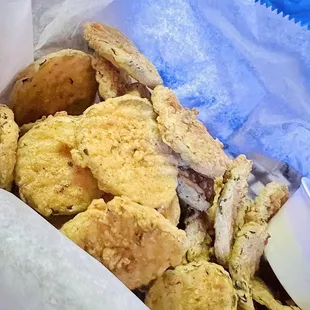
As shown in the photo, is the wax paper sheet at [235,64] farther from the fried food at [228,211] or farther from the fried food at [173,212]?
the fried food at [173,212]

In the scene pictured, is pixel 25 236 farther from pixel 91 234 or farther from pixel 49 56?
pixel 49 56

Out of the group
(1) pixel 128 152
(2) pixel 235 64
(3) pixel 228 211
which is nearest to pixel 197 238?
(3) pixel 228 211

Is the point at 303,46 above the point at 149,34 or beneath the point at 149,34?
above

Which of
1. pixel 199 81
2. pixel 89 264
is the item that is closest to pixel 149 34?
pixel 199 81

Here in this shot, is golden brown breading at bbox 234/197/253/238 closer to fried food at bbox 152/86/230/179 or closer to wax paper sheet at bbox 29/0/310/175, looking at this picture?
fried food at bbox 152/86/230/179

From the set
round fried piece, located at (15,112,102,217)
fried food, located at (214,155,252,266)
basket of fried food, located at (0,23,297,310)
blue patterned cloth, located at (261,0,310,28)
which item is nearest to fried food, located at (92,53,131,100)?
basket of fried food, located at (0,23,297,310)

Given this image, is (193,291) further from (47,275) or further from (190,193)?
(47,275)
